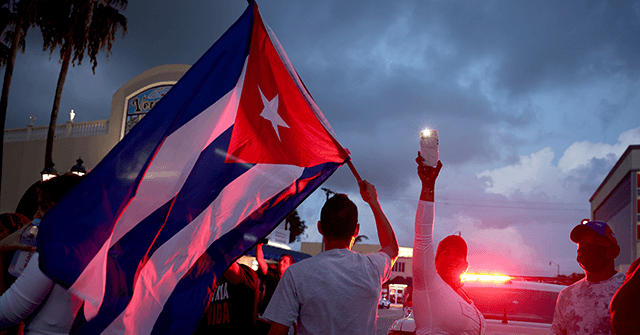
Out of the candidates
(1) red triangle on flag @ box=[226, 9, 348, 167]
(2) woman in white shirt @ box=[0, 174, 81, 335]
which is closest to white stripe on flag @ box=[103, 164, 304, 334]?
(1) red triangle on flag @ box=[226, 9, 348, 167]

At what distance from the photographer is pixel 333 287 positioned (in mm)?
2566

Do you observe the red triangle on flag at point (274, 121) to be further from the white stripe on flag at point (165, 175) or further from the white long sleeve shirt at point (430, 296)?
the white long sleeve shirt at point (430, 296)

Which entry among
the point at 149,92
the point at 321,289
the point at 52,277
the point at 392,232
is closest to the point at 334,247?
the point at 321,289

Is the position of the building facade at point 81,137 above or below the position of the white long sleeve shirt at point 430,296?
above

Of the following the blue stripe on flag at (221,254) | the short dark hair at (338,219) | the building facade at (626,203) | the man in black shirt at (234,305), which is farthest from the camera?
the building facade at (626,203)

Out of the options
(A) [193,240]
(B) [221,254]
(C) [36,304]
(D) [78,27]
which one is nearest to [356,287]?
(B) [221,254]

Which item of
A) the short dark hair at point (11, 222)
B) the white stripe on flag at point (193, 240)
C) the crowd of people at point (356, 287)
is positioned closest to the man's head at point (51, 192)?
the crowd of people at point (356, 287)

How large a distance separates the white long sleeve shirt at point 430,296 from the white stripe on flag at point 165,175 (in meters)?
1.38

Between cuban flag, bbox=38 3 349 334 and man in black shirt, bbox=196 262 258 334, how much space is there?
2.89 ft

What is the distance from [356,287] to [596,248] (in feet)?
6.01

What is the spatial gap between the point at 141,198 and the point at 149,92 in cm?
1762

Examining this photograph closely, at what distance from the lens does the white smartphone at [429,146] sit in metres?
2.41

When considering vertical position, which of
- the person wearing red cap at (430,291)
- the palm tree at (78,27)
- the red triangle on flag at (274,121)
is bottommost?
the person wearing red cap at (430,291)

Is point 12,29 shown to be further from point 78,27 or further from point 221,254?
point 221,254
